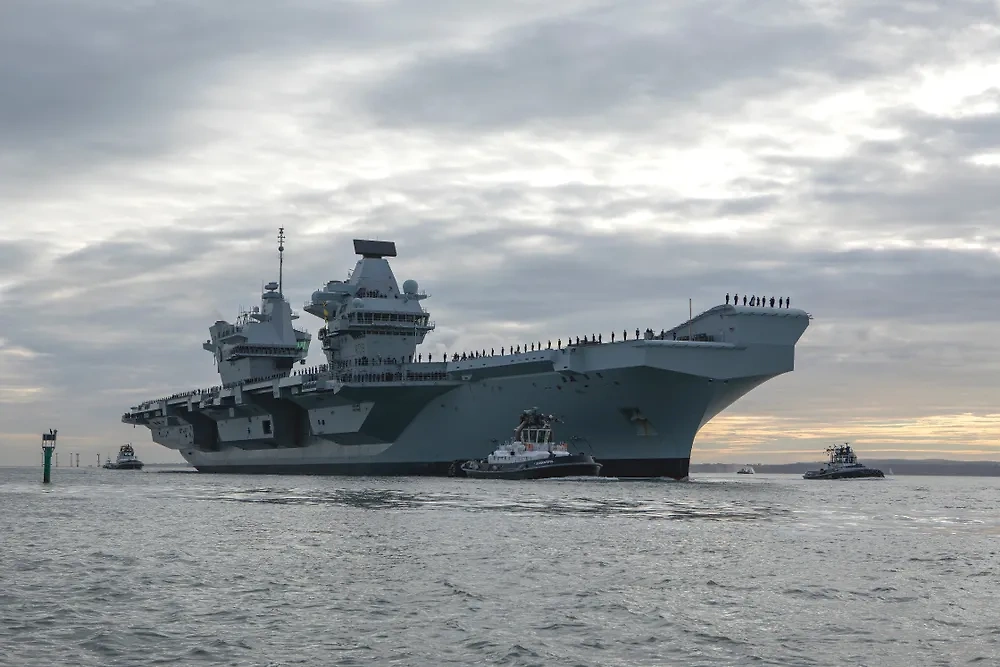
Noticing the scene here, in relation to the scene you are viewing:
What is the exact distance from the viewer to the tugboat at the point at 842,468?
83875 mm

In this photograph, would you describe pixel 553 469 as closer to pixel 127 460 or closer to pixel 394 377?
pixel 394 377

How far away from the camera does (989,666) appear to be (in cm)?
1277

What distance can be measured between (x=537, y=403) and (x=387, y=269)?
72.8ft

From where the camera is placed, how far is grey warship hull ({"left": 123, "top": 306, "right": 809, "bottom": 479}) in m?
52.1

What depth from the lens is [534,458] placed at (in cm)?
5472

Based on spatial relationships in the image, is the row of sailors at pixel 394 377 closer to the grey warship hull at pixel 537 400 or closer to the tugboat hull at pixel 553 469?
the grey warship hull at pixel 537 400

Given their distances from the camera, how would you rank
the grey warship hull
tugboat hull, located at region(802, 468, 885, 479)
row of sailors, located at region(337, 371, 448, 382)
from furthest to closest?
1. tugboat hull, located at region(802, 468, 885, 479)
2. row of sailors, located at region(337, 371, 448, 382)
3. the grey warship hull

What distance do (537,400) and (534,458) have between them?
4.38m

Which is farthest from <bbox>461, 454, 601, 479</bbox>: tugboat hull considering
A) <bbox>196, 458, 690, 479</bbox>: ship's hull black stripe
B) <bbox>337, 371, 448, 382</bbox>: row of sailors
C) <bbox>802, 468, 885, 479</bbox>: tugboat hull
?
<bbox>802, 468, 885, 479</bbox>: tugboat hull

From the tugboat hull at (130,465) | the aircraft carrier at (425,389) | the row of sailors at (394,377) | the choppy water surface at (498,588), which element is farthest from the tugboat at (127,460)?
the choppy water surface at (498,588)

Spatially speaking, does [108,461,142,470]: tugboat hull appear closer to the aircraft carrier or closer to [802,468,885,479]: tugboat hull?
the aircraft carrier

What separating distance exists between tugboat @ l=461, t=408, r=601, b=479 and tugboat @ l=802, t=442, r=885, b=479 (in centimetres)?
3333

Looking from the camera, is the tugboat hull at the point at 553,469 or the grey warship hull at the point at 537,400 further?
the tugboat hull at the point at 553,469

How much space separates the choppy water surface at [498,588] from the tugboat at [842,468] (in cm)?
5013
